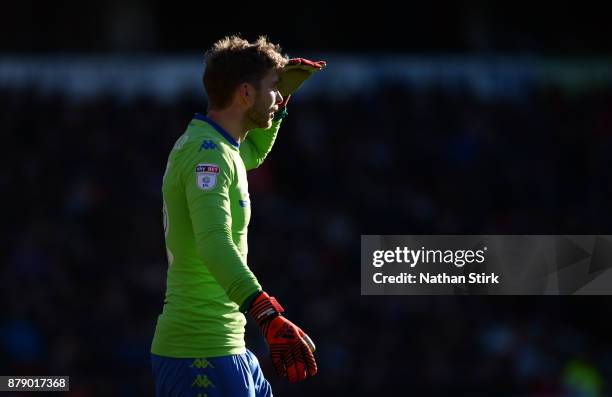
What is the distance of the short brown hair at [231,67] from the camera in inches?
157

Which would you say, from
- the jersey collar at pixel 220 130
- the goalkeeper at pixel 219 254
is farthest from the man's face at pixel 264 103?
the jersey collar at pixel 220 130

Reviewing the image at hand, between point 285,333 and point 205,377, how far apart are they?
487 millimetres

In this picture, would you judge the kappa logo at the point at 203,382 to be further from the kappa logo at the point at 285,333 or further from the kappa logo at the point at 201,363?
the kappa logo at the point at 285,333

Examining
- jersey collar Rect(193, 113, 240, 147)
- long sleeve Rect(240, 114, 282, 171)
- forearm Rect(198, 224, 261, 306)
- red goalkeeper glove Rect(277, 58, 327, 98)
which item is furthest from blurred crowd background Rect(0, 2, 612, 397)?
forearm Rect(198, 224, 261, 306)

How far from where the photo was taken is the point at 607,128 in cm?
1335

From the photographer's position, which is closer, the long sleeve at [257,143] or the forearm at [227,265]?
the forearm at [227,265]

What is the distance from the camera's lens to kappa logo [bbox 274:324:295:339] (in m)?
3.45

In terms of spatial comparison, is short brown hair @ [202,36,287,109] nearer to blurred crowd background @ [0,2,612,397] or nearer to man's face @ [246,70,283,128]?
man's face @ [246,70,283,128]

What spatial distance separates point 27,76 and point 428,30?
5265 millimetres

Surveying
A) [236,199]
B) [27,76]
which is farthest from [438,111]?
[236,199]

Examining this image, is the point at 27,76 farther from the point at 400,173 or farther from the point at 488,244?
the point at 488,244

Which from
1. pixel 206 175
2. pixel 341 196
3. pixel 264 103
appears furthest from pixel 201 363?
pixel 341 196

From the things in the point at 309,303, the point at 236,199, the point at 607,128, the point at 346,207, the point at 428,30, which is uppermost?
the point at 428,30

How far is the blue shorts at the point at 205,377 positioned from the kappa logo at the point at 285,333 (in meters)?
0.44
